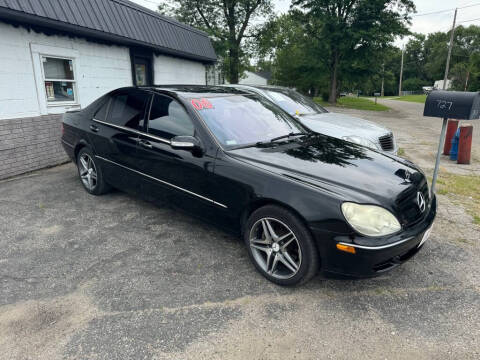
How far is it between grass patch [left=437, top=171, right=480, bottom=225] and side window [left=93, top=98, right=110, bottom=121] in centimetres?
498

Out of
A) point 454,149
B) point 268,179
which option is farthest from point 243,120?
point 454,149

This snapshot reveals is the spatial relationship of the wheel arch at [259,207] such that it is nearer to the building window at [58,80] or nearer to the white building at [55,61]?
the white building at [55,61]

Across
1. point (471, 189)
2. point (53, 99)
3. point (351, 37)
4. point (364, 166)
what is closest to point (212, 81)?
point (351, 37)

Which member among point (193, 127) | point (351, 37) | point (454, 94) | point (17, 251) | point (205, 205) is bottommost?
point (17, 251)

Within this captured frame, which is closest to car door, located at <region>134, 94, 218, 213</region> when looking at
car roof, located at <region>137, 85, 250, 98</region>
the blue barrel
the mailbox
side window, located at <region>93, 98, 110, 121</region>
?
car roof, located at <region>137, 85, 250, 98</region>

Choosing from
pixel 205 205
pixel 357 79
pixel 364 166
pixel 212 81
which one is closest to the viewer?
pixel 364 166

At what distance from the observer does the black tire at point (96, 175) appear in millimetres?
4652

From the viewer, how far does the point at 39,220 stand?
13.6 feet

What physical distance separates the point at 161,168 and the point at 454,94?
3611 mm

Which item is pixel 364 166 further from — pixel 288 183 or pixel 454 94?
pixel 454 94

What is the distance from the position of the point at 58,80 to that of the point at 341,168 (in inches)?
259

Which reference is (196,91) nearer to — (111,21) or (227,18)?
(111,21)

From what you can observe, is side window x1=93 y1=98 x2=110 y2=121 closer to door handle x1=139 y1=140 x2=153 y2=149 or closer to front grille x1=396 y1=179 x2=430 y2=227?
door handle x1=139 y1=140 x2=153 y2=149

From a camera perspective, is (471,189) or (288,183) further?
(471,189)
